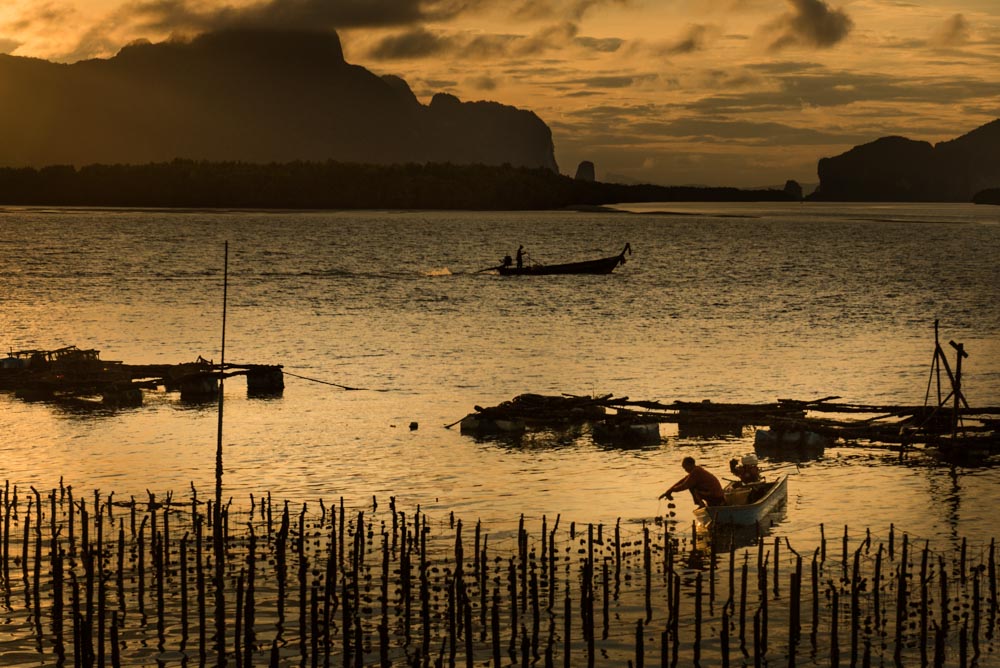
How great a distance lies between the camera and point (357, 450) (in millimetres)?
40094

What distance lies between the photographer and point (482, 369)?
201ft

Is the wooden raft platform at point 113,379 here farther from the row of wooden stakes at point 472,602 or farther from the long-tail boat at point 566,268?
the long-tail boat at point 566,268

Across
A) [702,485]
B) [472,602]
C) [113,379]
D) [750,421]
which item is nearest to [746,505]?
[702,485]

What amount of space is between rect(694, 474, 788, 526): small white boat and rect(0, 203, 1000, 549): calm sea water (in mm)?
664

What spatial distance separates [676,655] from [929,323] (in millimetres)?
73925

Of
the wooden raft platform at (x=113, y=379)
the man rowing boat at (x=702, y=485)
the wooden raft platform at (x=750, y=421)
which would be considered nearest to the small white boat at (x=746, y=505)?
the man rowing boat at (x=702, y=485)

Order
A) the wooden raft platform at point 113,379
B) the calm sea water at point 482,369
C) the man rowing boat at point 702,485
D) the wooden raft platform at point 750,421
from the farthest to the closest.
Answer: the wooden raft platform at point 113,379 < the wooden raft platform at point 750,421 < the calm sea water at point 482,369 < the man rowing boat at point 702,485

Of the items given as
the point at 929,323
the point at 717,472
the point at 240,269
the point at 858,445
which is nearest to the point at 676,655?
the point at 717,472

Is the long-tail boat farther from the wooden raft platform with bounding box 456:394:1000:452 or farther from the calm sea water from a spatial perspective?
the wooden raft platform with bounding box 456:394:1000:452

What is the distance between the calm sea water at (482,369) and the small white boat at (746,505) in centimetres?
66

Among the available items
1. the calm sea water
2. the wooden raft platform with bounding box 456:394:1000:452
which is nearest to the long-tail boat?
the calm sea water

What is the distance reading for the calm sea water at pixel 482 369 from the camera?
34.2 metres

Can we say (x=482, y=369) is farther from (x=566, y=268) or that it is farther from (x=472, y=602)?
(x=566, y=268)

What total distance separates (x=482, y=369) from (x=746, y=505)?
109ft
